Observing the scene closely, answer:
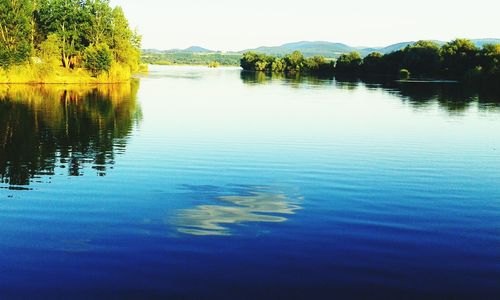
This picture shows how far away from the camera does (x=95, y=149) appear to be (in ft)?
117

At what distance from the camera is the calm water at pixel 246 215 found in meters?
14.1

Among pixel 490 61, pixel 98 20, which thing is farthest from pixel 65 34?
pixel 490 61

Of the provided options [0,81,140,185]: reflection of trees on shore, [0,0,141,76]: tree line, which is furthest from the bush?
[0,81,140,185]: reflection of trees on shore

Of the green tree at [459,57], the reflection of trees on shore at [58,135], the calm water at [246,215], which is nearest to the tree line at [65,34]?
the reflection of trees on shore at [58,135]

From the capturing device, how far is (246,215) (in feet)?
66.6

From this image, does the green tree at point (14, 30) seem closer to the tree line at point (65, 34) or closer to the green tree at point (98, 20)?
the tree line at point (65, 34)

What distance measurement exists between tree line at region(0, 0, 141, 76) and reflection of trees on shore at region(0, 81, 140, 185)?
40.4m

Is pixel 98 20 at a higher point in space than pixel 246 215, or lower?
higher

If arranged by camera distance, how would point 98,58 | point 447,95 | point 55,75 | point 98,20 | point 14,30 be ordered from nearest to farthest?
point 447,95
point 14,30
point 55,75
point 98,58
point 98,20

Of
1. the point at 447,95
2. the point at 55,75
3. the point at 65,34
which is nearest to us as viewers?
the point at 447,95

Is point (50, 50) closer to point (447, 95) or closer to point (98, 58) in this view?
point (98, 58)

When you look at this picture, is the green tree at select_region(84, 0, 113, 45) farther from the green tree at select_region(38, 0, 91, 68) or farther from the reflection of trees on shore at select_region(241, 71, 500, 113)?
the reflection of trees on shore at select_region(241, 71, 500, 113)

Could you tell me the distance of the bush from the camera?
4646 inches

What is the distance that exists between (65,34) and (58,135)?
302ft
